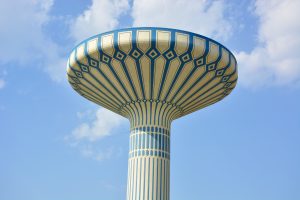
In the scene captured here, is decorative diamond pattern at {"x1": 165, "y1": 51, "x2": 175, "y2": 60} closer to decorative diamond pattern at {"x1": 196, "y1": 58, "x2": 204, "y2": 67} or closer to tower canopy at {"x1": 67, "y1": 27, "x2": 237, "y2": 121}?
tower canopy at {"x1": 67, "y1": 27, "x2": 237, "y2": 121}

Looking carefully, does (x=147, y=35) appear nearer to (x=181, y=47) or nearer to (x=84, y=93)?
(x=181, y=47)

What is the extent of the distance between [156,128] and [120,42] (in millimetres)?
3739

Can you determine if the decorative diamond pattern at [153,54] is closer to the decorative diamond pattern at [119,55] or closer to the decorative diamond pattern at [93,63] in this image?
the decorative diamond pattern at [119,55]

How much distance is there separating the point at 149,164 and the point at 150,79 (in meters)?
3.01

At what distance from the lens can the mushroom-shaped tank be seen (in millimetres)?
14797

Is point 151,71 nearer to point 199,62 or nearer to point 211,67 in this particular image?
point 199,62

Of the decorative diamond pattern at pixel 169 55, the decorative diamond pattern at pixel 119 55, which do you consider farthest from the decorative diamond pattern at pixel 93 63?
the decorative diamond pattern at pixel 169 55

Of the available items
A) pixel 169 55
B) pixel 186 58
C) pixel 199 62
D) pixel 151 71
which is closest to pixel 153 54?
pixel 169 55

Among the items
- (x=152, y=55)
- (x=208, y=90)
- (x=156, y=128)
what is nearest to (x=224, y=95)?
(x=208, y=90)

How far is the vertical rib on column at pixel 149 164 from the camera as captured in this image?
15.9 metres

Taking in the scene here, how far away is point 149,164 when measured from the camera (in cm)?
1609

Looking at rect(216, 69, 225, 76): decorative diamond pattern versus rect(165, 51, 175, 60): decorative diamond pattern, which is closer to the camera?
rect(165, 51, 175, 60): decorative diamond pattern

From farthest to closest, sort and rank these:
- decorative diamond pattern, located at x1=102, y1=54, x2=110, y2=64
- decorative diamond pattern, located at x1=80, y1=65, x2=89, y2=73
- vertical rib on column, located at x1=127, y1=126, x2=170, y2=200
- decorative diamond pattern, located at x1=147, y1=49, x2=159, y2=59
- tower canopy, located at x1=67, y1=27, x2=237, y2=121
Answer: decorative diamond pattern, located at x1=80, y1=65, x2=89, y2=73 < vertical rib on column, located at x1=127, y1=126, x2=170, y2=200 < decorative diamond pattern, located at x1=102, y1=54, x2=110, y2=64 < decorative diamond pattern, located at x1=147, y1=49, x2=159, y2=59 < tower canopy, located at x1=67, y1=27, x2=237, y2=121

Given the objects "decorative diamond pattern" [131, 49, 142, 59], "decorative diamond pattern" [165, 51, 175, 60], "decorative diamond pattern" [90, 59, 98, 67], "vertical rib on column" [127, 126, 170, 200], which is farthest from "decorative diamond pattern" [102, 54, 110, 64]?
"vertical rib on column" [127, 126, 170, 200]
